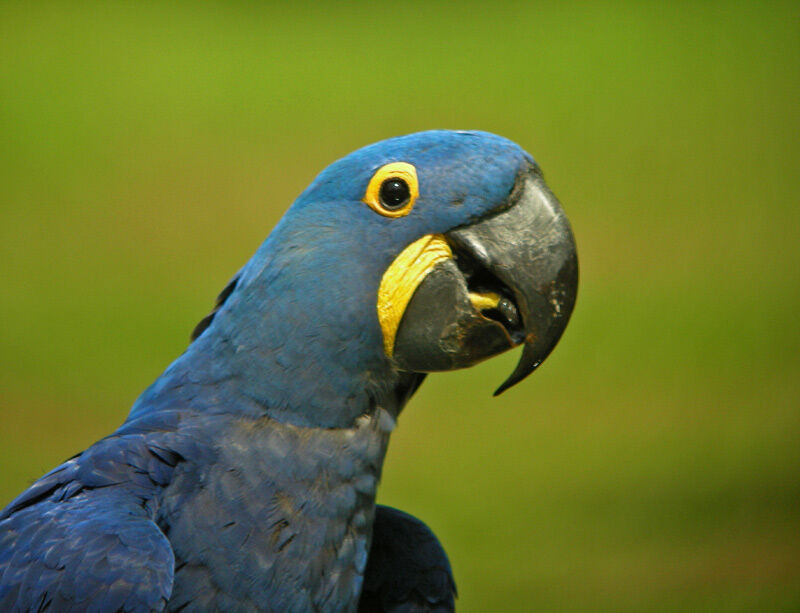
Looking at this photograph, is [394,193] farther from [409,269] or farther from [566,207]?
[566,207]

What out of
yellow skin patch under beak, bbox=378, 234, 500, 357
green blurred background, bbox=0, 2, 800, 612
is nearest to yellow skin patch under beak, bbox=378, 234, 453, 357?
yellow skin patch under beak, bbox=378, 234, 500, 357

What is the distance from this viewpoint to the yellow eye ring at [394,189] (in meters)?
0.97

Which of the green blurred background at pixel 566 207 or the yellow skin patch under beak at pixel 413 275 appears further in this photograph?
the green blurred background at pixel 566 207

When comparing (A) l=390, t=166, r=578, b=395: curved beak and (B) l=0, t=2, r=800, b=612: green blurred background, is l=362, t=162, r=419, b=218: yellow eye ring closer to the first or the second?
(A) l=390, t=166, r=578, b=395: curved beak

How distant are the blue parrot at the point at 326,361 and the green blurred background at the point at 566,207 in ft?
5.10

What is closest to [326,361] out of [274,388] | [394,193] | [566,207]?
[274,388]

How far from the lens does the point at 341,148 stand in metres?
3.13

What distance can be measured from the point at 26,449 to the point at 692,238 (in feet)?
7.48

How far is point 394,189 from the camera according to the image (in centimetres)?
98

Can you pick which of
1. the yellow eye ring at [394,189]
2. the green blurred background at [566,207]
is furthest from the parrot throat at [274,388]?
the green blurred background at [566,207]

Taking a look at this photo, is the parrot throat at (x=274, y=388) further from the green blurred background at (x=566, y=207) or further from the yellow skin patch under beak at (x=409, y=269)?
the green blurred background at (x=566, y=207)

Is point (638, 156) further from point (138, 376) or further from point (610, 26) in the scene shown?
point (138, 376)

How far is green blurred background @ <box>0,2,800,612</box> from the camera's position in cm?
254

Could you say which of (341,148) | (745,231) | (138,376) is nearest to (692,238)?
(745,231)
